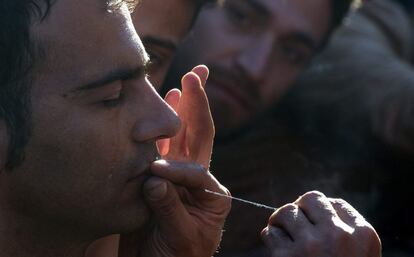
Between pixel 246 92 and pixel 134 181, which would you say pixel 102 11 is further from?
pixel 246 92

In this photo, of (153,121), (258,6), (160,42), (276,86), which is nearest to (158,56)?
(160,42)

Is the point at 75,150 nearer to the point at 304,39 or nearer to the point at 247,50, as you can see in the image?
the point at 247,50

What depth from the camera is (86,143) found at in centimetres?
236

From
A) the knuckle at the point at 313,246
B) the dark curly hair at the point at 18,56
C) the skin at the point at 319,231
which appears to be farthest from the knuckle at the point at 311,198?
the dark curly hair at the point at 18,56

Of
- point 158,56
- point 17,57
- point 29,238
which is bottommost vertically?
point 158,56

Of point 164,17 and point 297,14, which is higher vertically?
point 164,17

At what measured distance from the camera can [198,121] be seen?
2791 mm

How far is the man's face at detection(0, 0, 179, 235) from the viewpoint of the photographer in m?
2.32

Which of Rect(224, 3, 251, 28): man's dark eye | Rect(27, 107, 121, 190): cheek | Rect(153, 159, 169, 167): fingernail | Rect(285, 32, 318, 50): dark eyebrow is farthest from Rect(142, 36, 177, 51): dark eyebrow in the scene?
Rect(285, 32, 318, 50): dark eyebrow

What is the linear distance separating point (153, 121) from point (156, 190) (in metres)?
0.17

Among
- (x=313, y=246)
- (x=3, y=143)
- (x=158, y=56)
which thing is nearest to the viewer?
(x=3, y=143)

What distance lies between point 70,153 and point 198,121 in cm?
53

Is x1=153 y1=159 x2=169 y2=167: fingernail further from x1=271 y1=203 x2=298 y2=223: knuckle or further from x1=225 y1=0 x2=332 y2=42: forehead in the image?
x1=225 y1=0 x2=332 y2=42: forehead

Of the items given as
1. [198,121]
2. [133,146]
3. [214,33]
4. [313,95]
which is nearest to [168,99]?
[198,121]
